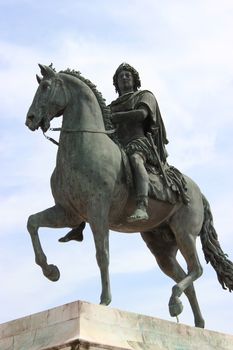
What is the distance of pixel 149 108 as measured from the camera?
11836mm

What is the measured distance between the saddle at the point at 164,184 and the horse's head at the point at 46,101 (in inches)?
37.8

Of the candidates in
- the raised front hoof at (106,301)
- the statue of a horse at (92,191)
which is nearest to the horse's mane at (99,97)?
the statue of a horse at (92,191)

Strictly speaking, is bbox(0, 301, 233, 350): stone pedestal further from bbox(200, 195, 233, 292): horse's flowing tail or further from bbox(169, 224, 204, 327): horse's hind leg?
bbox(200, 195, 233, 292): horse's flowing tail

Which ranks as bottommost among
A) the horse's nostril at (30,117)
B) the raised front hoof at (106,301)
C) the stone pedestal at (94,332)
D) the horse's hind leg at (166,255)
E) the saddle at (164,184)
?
the stone pedestal at (94,332)

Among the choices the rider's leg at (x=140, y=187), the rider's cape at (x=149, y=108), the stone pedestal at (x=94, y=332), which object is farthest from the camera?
the rider's cape at (x=149, y=108)

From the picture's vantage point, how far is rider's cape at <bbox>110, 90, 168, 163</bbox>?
39.0 feet

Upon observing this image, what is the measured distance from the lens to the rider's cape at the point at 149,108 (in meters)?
11.9

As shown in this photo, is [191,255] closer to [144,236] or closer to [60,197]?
[144,236]

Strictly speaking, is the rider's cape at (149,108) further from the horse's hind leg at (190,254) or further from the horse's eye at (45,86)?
the horse's eye at (45,86)

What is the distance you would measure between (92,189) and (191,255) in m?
1.82

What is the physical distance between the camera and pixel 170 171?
39.2ft

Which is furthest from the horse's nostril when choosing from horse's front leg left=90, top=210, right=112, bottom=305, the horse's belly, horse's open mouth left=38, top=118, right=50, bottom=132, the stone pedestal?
the stone pedestal

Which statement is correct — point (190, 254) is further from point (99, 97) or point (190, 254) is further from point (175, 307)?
point (99, 97)

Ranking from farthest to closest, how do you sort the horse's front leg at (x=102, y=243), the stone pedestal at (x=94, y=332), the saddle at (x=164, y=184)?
the saddle at (x=164, y=184) < the horse's front leg at (x=102, y=243) < the stone pedestal at (x=94, y=332)
